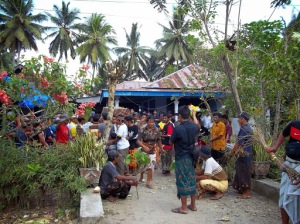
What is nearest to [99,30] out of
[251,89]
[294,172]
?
[251,89]

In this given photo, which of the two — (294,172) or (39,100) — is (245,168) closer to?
(294,172)

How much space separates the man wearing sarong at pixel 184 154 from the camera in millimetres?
4832

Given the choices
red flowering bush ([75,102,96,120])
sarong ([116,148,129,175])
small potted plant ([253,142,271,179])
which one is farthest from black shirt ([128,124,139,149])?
small potted plant ([253,142,271,179])

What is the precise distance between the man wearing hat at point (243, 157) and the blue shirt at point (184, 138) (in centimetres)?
132

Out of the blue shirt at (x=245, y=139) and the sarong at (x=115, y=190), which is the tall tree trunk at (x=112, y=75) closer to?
the sarong at (x=115, y=190)

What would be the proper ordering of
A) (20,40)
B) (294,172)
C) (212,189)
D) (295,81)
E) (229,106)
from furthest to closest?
(20,40), (229,106), (212,189), (295,81), (294,172)

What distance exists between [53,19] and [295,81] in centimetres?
3363

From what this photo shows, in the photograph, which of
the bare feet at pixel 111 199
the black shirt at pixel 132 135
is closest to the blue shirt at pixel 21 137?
the bare feet at pixel 111 199

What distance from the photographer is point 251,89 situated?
26.8ft

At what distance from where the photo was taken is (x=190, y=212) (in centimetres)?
502

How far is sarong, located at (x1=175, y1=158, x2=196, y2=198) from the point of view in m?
4.84

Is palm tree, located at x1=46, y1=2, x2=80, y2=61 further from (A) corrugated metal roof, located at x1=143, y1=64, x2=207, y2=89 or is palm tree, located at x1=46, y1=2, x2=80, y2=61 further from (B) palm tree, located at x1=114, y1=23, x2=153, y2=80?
(A) corrugated metal roof, located at x1=143, y1=64, x2=207, y2=89

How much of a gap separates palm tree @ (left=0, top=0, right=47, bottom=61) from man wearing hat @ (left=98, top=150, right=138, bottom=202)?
27297 mm

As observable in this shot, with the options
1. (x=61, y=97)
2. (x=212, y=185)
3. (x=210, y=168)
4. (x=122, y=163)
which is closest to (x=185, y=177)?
(x=210, y=168)
